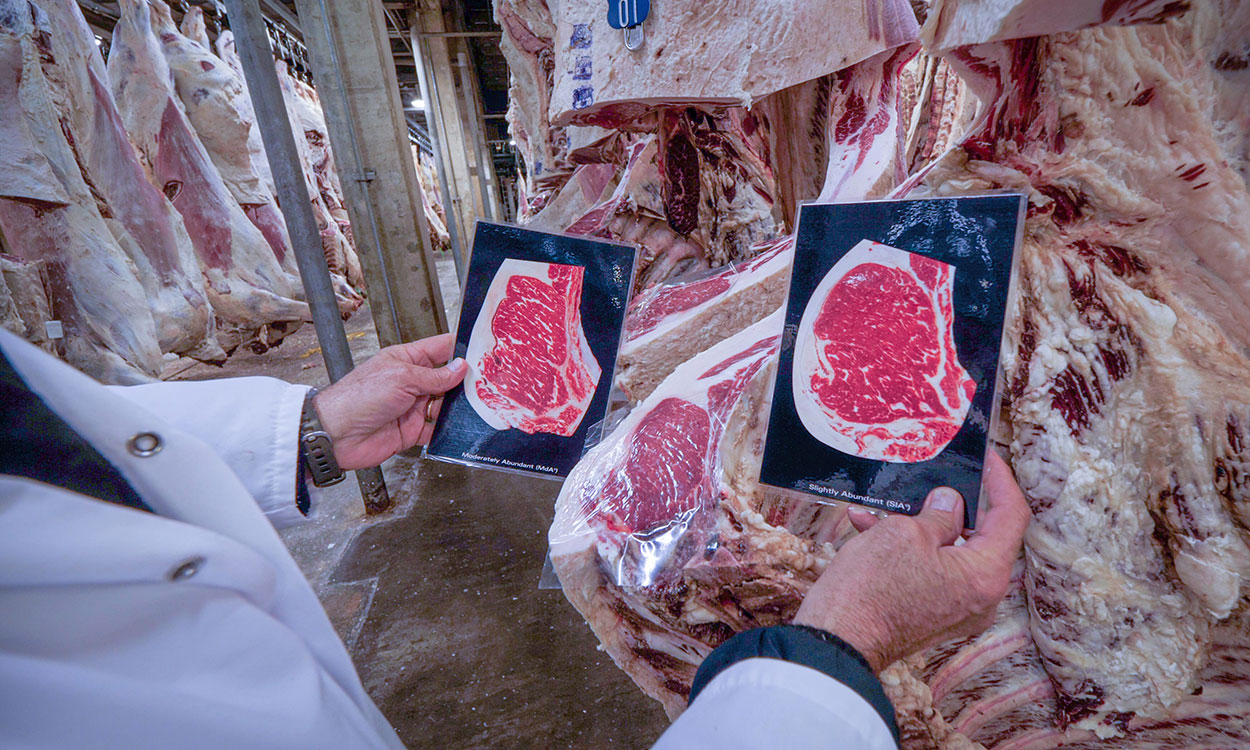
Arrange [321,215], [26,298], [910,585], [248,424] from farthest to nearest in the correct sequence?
[321,215] → [26,298] → [248,424] → [910,585]

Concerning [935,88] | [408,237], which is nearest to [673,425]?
[935,88]

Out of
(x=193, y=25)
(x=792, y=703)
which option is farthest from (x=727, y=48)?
(x=193, y=25)

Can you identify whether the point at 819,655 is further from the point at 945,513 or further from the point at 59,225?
the point at 59,225

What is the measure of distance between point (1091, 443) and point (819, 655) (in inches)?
22.9

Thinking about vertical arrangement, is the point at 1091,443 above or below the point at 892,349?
below

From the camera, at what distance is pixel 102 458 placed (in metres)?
0.57

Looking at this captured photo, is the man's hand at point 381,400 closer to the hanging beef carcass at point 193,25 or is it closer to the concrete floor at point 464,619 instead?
the concrete floor at point 464,619

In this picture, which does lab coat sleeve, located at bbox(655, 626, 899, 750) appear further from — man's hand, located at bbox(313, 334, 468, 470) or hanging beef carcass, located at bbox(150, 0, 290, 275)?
hanging beef carcass, located at bbox(150, 0, 290, 275)

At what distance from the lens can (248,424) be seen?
1.06 meters

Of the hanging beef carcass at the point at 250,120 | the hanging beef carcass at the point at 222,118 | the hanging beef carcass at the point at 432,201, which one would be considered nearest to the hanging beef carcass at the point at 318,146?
the hanging beef carcass at the point at 250,120

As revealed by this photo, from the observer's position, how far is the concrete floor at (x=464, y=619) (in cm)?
164

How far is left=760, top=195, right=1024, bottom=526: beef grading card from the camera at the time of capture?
29.6 inches

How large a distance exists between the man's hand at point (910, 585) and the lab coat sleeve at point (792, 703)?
0.16ft

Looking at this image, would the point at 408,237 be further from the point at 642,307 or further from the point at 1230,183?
the point at 1230,183
